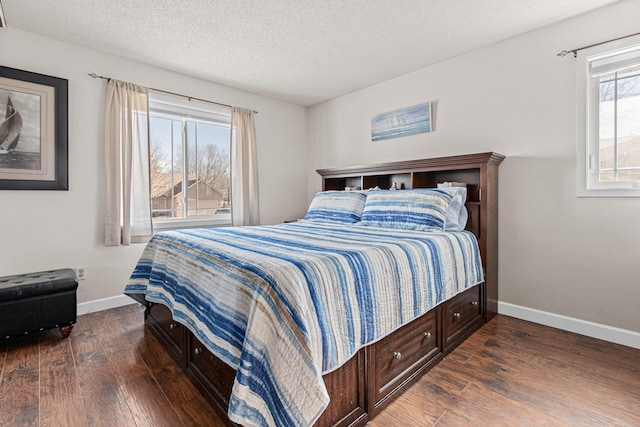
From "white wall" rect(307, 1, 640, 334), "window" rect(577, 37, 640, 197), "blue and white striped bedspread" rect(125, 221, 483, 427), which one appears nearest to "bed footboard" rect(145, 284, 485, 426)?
"blue and white striped bedspread" rect(125, 221, 483, 427)

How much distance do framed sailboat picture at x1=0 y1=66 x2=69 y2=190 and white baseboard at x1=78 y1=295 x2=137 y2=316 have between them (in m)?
1.07

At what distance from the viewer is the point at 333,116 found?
4168 millimetres

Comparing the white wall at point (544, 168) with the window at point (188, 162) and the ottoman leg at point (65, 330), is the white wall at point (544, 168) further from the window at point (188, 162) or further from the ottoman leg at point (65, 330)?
the ottoman leg at point (65, 330)

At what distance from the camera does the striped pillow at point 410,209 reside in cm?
230

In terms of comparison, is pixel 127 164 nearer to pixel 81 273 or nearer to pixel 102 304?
pixel 81 273

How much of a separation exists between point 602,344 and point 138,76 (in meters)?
4.47

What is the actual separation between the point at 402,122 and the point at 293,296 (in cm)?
277

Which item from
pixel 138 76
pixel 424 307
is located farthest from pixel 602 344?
pixel 138 76

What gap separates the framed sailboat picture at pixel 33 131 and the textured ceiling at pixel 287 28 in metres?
0.43

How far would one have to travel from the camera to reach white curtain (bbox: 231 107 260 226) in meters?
3.67

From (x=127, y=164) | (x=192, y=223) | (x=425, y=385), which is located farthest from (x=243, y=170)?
(x=425, y=385)

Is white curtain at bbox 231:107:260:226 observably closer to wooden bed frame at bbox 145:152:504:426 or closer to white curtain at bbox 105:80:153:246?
white curtain at bbox 105:80:153:246

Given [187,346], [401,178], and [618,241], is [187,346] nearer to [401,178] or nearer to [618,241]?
[401,178]

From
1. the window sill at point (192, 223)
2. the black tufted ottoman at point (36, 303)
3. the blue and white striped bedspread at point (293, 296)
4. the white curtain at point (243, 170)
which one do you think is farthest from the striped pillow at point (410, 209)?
the black tufted ottoman at point (36, 303)
